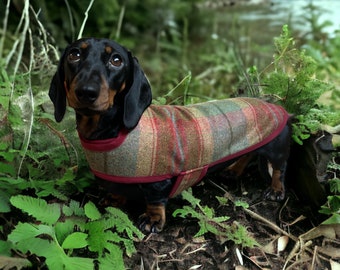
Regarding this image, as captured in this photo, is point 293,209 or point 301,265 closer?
point 301,265

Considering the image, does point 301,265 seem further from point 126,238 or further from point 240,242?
point 126,238

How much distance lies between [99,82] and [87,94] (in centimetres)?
8

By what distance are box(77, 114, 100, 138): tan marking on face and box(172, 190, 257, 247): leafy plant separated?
2.00 feet

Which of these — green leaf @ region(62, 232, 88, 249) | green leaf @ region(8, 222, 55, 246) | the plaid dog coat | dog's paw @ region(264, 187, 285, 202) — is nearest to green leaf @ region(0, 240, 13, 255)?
green leaf @ region(8, 222, 55, 246)

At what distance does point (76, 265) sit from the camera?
1804 millimetres

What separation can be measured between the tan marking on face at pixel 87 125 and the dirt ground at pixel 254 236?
0.64 meters

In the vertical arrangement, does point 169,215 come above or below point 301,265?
above

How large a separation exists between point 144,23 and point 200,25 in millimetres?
1241

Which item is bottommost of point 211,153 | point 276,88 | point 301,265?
point 301,265

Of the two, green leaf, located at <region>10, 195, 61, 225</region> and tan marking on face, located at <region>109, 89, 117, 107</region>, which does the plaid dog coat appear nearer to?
tan marking on face, located at <region>109, 89, 117, 107</region>

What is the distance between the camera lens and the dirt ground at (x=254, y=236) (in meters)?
2.29

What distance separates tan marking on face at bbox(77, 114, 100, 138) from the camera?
214 cm

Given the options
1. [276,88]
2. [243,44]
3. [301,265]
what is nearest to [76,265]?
[301,265]

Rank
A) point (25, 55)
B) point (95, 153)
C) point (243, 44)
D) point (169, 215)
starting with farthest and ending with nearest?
point (243, 44) → point (25, 55) → point (169, 215) → point (95, 153)
